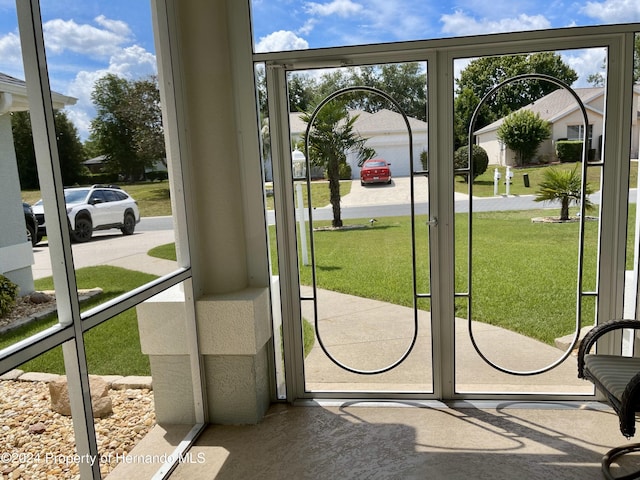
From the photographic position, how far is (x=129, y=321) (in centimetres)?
225

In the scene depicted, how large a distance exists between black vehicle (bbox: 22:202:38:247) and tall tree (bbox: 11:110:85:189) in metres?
0.07

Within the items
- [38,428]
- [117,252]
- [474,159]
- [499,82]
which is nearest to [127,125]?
[117,252]

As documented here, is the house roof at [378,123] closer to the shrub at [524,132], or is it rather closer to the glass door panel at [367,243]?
the glass door panel at [367,243]

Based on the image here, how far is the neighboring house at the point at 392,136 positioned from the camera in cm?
287

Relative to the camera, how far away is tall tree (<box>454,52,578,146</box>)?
8.88 ft

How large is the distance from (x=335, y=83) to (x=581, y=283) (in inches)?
73.9

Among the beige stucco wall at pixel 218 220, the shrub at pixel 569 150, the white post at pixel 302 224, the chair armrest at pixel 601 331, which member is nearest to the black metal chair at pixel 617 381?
the chair armrest at pixel 601 331

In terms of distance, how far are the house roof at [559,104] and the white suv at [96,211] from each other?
6.53 feet

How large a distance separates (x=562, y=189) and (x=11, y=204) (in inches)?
106

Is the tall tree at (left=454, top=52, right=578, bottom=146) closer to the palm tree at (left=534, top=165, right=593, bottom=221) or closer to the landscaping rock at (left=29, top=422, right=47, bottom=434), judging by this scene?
the palm tree at (left=534, top=165, right=593, bottom=221)

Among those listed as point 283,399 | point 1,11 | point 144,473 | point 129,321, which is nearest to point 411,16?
point 1,11

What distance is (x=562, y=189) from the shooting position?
280 centimetres

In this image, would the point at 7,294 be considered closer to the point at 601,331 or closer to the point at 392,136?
the point at 392,136

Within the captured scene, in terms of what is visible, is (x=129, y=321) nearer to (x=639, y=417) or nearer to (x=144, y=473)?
(x=144, y=473)
